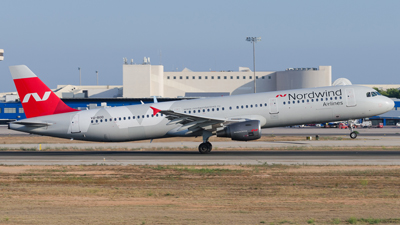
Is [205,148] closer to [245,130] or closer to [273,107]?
[245,130]

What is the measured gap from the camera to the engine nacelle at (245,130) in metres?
34.6

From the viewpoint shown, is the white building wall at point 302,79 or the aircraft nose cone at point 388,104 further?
the white building wall at point 302,79

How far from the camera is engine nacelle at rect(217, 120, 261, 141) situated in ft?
113

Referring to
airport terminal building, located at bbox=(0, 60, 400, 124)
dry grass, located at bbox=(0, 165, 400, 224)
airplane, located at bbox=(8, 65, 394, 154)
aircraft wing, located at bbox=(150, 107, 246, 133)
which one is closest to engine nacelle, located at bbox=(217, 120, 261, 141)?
airplane, located at bbox=(8, 65, 394, 154)

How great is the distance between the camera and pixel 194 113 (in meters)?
37.5

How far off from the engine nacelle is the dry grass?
21.5ft

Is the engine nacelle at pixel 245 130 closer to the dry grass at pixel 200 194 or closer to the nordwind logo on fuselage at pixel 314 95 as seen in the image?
the nordwind logo on fuselage at pixel 314 95

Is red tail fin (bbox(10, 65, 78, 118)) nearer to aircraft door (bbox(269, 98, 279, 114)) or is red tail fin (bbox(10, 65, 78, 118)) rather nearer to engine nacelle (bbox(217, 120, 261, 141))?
engine nacelle (bbox(217, 120, 261, 141))

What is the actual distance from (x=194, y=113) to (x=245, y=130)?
482 cm

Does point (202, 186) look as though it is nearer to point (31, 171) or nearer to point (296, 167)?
point (296, 167)

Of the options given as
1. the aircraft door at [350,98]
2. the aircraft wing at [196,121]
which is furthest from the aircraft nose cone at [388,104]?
the aircraft wing at [196,121]

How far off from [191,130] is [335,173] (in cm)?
1394

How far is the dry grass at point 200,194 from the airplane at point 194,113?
8.56 meters

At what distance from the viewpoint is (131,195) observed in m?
19.2
